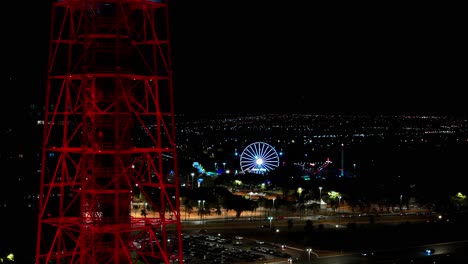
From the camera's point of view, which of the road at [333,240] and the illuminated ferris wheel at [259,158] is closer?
the road at [333,240]

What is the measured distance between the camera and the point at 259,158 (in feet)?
223

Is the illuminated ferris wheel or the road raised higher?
the illuminated ferris wheel

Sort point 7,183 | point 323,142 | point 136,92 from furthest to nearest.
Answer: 1. point 323,142
2. point 7,183
3. point 136,92

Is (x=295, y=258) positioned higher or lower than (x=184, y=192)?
lower

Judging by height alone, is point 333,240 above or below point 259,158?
below

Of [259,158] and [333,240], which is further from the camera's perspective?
[259,158]

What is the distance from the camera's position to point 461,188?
209 ft

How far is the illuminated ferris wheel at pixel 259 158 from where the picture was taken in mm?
67500

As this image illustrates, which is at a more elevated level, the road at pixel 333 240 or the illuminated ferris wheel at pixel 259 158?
the illuminated ferris wheel at pixel 259 158

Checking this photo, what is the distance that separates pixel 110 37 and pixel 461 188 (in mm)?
56205

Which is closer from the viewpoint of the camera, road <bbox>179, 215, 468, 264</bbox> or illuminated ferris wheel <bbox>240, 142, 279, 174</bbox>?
road <bbox>179, 215, 468, 264</bbox>

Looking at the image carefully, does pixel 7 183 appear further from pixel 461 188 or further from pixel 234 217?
pixel 461 188

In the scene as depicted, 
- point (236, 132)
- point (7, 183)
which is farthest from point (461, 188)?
point (236, 132)

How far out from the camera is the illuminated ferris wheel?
67.5 meters
